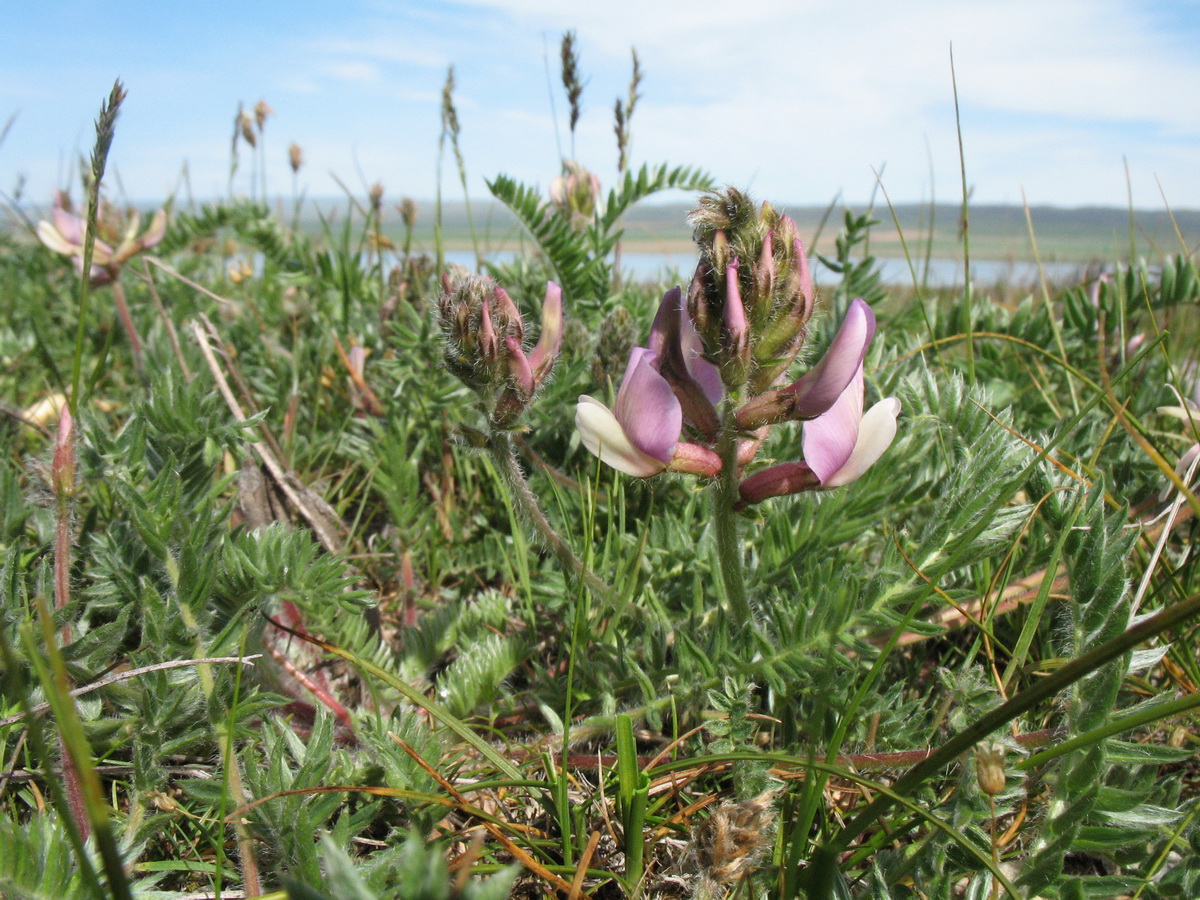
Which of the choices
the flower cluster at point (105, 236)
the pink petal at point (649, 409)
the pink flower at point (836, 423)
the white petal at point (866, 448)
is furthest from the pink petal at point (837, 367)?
the flower cluster at point (105, 236)

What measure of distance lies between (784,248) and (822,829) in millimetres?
943

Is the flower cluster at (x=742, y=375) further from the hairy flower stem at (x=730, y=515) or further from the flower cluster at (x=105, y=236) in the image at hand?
the flower cluster at (x=105, y=236)

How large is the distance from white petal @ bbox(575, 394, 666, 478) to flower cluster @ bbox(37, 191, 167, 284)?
2.83m

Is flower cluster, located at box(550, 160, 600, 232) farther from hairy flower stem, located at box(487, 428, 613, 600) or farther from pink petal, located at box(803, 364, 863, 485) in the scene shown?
pink petal, located at box(803, 364, 863, 485)

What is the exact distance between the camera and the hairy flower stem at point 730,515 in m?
1.43

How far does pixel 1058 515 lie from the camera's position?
1505 millimetres

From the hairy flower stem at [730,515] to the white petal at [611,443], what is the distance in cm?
13

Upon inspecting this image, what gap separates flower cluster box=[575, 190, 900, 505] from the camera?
1299 millimetres

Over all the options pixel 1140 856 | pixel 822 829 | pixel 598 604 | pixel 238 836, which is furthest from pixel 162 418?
pixel 1140 856

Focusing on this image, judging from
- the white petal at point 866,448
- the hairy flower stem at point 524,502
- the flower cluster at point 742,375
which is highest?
the flower cluster at point 742,375

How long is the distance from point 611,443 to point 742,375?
0.25 meters

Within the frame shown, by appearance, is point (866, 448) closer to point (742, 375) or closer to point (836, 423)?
point (836, 423)

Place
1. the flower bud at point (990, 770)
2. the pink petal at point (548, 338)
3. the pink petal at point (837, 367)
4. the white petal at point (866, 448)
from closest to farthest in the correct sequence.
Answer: the flower bud at point (990, 770) < the pink petal at point (837, 367) < the white petal at point (866, 448) < the pink petal at point (548, 338)

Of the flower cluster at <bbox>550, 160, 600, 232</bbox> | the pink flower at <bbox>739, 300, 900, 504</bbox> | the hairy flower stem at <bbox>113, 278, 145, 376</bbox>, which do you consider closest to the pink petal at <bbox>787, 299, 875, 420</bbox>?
the pink flower at <bbox>739, 300, 900, 504</bbox>
